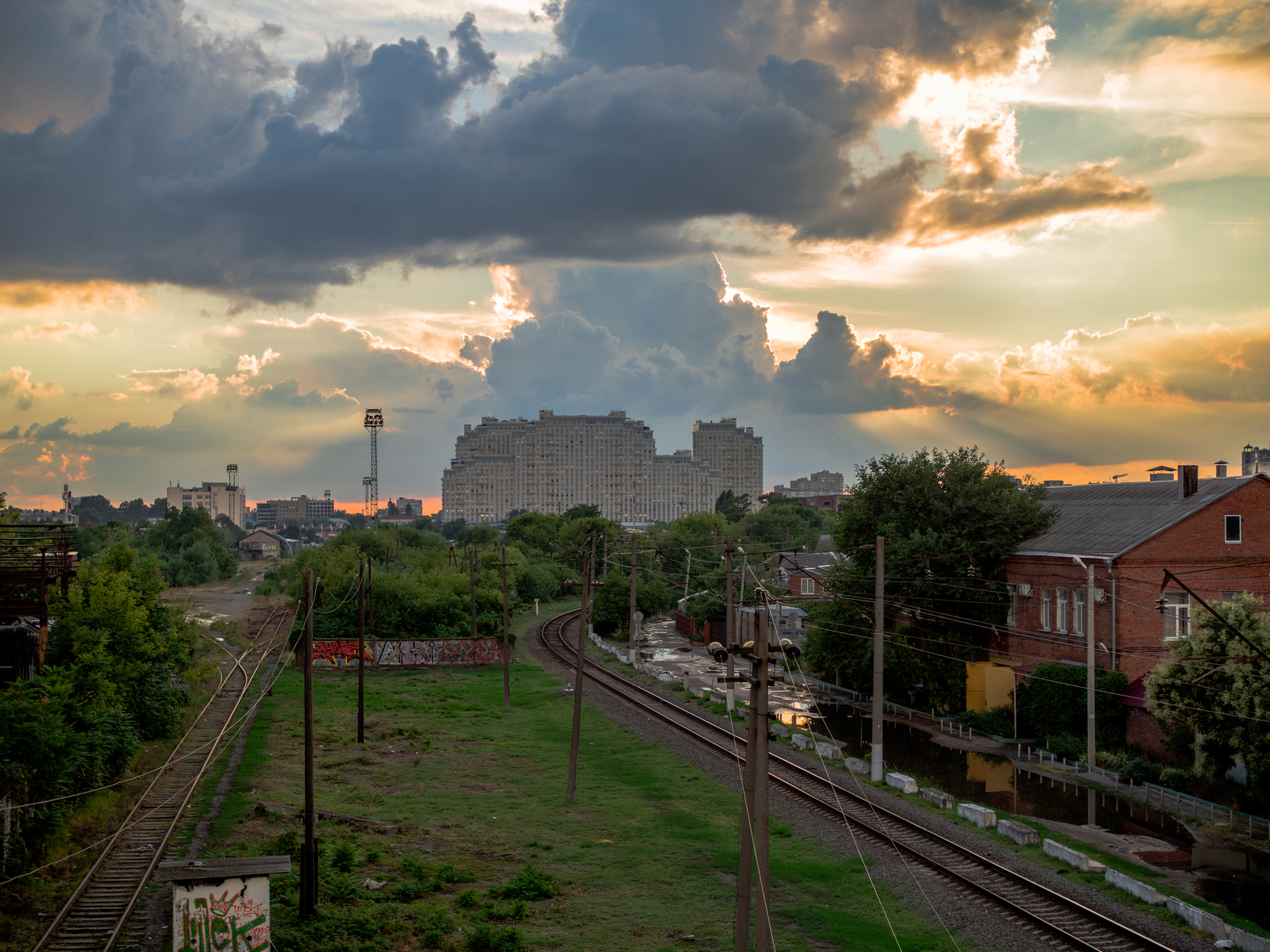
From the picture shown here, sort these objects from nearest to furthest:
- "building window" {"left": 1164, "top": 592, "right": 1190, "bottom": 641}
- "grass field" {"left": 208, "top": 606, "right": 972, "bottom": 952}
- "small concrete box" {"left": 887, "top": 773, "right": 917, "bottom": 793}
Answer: "grass field" {"left": 208, "top": 606, "right": 972, "bottom": 952}
"small concrete box" {"left": 887, "top": 773, "right": 917, "bottom": 793}
"building window" {"left": 1164, "top": 592, "right": 1190, "bottom": 641}

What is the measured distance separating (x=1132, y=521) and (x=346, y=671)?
43.0 metres

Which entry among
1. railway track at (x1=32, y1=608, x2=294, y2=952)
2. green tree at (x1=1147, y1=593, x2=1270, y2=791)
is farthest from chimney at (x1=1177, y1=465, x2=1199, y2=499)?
railway track at (x1=32, y1=608, x2=294, y2=952)

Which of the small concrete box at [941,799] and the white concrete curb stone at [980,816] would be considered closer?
the white concrete curb stone at [980,816]

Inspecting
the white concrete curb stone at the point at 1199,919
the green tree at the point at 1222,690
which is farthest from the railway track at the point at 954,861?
the green tree at the point at 1222,690

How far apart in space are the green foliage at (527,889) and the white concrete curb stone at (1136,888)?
11.7 meters

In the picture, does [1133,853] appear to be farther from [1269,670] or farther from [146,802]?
[146,802]

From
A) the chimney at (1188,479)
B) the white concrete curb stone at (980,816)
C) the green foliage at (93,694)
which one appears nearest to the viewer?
the green foliage at (93,694)

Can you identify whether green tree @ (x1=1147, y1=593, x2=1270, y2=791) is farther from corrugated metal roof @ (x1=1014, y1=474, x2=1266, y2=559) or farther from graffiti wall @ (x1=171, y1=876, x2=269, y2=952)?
graffiti wall @ (x1=171, y1=876, x2=269, y2=952)

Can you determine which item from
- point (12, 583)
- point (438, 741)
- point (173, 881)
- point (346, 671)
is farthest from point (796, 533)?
point (173, 881)

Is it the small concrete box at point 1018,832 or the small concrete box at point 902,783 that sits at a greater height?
the small concrete box at point 1018,832

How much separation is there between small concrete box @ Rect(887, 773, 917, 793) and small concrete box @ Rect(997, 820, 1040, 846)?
403 cm

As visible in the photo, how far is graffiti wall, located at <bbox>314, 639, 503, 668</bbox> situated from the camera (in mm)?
55094

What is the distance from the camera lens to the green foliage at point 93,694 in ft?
63.6

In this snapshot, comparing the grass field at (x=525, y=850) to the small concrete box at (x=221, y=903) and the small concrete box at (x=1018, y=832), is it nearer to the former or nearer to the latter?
the small concrete box at (x=221, y=903)
